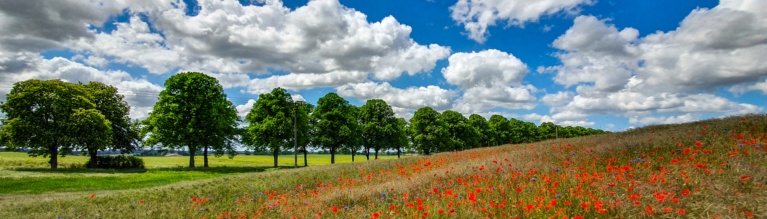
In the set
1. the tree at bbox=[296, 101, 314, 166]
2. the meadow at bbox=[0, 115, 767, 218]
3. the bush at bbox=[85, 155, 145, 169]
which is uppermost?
the tree at bbox=[296, 101, 314, 166]

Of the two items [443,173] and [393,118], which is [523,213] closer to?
[443,173]

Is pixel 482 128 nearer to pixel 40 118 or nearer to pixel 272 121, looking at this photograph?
pixel 272 121

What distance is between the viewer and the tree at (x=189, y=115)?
40562mm

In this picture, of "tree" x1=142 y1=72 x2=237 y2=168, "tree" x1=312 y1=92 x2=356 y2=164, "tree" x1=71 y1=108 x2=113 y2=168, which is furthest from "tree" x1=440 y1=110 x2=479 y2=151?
"tree" x1=71 y1=108 x2=113 y2=168

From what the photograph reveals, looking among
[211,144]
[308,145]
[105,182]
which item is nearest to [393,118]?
[308,145]

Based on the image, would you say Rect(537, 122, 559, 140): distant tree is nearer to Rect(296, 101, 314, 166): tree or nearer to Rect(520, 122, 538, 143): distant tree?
Rect(520, 122, 538, 143): distant tree

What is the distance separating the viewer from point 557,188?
24.3ft

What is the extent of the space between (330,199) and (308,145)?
44325 millimetres

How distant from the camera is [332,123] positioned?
52125 millimetres

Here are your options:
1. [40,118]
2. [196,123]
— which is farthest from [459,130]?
[40,118]

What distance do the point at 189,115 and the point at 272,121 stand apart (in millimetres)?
9149

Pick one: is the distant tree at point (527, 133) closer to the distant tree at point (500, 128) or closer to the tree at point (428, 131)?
the distant tree at point (500, 128)

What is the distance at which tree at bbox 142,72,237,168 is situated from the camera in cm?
4056

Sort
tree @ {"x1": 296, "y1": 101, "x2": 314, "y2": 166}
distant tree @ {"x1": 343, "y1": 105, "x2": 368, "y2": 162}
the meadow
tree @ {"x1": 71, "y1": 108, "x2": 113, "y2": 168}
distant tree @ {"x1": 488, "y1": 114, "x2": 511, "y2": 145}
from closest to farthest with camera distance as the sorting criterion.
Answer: the meadow → tree @ {"x1": 71, "y1": 108, "x2": 113, "y2": 168} → tree @ {"x1": 296, "y1": 101, "x2": 314, "y2": 166} → distant tree @ {"x1": 343, "y1": 105, "x2": 368, "y2": 162} → distant tree @ {"x1": 488, "y1": 114, "x2": 511, "y2": 145}
